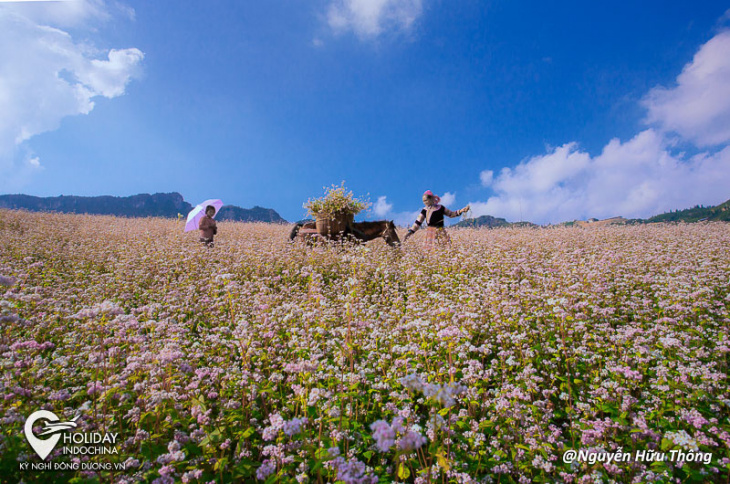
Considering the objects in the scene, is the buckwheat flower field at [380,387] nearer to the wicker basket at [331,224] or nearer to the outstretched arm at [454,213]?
the outstretched arm at [454,213]

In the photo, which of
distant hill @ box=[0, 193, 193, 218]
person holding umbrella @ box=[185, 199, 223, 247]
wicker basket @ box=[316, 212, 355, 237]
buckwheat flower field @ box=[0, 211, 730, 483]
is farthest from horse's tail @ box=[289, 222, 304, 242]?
distant hill @ box=[0, 193, 193, 218]

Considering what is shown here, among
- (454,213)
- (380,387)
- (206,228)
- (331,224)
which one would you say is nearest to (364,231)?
(331,224)

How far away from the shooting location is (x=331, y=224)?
1105cm

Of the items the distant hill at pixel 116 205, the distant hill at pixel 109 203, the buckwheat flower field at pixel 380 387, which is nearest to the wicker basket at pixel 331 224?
the buckwheat flower field at pixel 380 387

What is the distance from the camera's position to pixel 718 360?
13.1 ft

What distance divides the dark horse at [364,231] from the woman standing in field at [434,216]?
0.85m

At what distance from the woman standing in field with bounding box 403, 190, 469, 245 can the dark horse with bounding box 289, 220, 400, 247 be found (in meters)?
0.85

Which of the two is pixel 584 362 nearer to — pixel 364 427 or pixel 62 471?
pixel 364 427

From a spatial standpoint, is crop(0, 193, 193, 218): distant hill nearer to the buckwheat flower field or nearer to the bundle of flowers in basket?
the bundle of flowers in basket

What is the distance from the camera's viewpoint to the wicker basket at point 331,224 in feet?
36.1

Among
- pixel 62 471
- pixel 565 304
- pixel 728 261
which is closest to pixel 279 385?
pixel 62 471

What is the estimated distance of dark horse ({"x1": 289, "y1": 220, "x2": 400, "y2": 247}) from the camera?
11414 mm

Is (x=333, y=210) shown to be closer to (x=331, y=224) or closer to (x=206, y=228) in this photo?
(x=331, y=224)

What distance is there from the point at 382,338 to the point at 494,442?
183 centimetres
